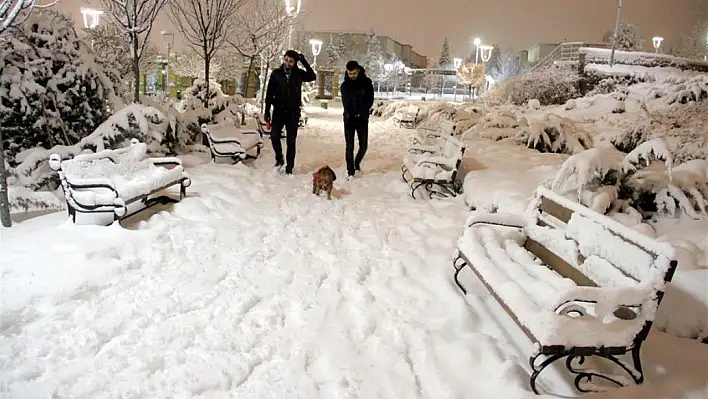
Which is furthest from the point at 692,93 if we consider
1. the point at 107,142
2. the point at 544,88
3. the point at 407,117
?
the point at 107,142

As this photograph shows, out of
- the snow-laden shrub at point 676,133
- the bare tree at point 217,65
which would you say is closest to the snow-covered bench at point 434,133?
the snow-laden shrub at point 676,133

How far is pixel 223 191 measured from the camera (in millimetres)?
6590

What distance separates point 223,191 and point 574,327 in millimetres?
5123

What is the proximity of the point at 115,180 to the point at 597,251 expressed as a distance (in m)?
5.00

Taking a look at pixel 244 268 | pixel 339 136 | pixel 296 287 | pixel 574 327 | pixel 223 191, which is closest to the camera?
pixel 574 327

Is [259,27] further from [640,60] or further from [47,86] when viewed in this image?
[640,60]

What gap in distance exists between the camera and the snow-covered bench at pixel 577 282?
2512 millimetres

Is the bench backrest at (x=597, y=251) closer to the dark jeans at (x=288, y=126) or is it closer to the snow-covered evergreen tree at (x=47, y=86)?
the dark jeans at (x=288, y=126)

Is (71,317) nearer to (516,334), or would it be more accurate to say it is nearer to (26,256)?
(26,256)

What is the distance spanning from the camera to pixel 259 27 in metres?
16.8

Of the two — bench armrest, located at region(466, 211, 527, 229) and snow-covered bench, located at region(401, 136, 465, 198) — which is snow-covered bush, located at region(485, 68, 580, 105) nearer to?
snow-covered bench, located at region(401, 136, 465, 198)

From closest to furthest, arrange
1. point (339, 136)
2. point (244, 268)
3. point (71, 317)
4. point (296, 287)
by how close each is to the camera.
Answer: point (71, 317), point (296, 287), point (244, 268), point (339, 136)

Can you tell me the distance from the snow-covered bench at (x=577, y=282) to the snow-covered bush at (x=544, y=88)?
21.3 m

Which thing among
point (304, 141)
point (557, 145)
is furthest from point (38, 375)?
point (304, 141)
